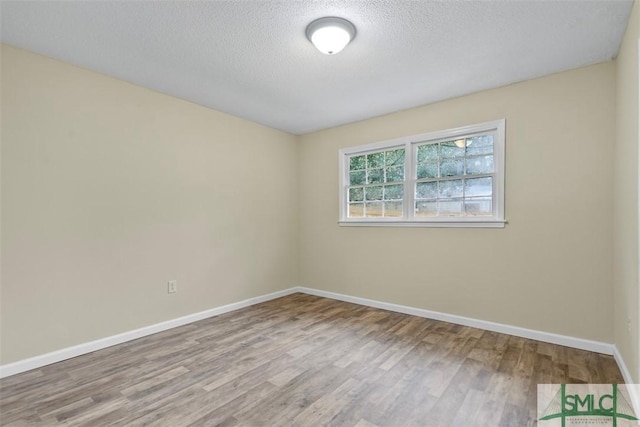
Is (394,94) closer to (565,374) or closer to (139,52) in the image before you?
(139,52)

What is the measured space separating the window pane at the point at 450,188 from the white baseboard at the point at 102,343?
112 inches

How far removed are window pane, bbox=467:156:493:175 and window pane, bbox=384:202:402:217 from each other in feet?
2.95

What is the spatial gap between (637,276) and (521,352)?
1.14 metres

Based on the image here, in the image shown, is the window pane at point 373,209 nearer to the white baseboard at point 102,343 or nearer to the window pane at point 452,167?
the window pane at point 452,167

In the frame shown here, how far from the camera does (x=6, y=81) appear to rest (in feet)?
7.30

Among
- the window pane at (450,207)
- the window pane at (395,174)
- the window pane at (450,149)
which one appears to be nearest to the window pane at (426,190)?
the window pane at (450,207)

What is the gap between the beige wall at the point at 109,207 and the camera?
2.29 meters

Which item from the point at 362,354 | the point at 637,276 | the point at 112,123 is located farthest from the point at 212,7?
Result: the point at 637,276

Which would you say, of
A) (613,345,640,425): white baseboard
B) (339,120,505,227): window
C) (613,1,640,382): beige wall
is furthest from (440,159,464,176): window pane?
(613,345,640,425): white baseboard

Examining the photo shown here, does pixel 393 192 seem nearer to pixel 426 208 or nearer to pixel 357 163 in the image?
pixel 426 208

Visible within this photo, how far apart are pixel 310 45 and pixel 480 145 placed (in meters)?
2.10

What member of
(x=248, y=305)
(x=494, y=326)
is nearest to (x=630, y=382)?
(x=494, y=326)

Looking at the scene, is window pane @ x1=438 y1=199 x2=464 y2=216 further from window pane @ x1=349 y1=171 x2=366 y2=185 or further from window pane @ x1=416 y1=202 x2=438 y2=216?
window pane @ x1=349 y1=171 x2=366 y2=185

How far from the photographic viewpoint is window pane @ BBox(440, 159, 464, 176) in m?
3.32
